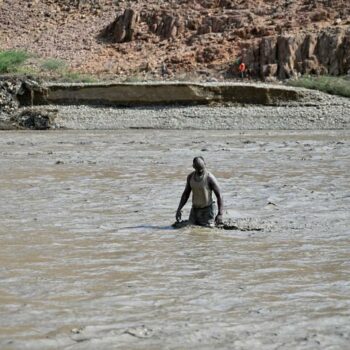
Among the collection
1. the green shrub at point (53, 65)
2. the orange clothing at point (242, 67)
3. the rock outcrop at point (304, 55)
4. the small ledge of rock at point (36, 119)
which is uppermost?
the rock outcrop at point (304, 55)

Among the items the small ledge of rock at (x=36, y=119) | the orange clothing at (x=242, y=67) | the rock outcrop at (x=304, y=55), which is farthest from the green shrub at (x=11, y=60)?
the rock outcrop at (x=304, y=55)

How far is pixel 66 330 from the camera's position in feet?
19.5

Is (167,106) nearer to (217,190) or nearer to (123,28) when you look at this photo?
(123,28)

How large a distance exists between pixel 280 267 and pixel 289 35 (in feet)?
87.3

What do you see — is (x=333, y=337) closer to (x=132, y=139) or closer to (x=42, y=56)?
(x=132, y=139)

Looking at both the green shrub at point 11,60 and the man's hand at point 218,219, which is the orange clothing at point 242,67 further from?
the man's hand at point 218,219

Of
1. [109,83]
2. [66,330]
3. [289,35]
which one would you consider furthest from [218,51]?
[66,330]

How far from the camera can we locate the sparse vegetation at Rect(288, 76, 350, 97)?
3007 centimetres

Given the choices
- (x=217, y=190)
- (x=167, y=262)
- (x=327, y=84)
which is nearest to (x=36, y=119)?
(x=327, y=84)

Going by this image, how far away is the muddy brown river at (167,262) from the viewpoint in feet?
19.4

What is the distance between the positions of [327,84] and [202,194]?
2157 centimetres

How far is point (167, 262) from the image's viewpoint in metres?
8.30

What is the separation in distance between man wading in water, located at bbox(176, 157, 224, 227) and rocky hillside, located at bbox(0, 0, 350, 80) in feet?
76.0

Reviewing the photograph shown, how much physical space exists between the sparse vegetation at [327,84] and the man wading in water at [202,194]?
68.4 ft
